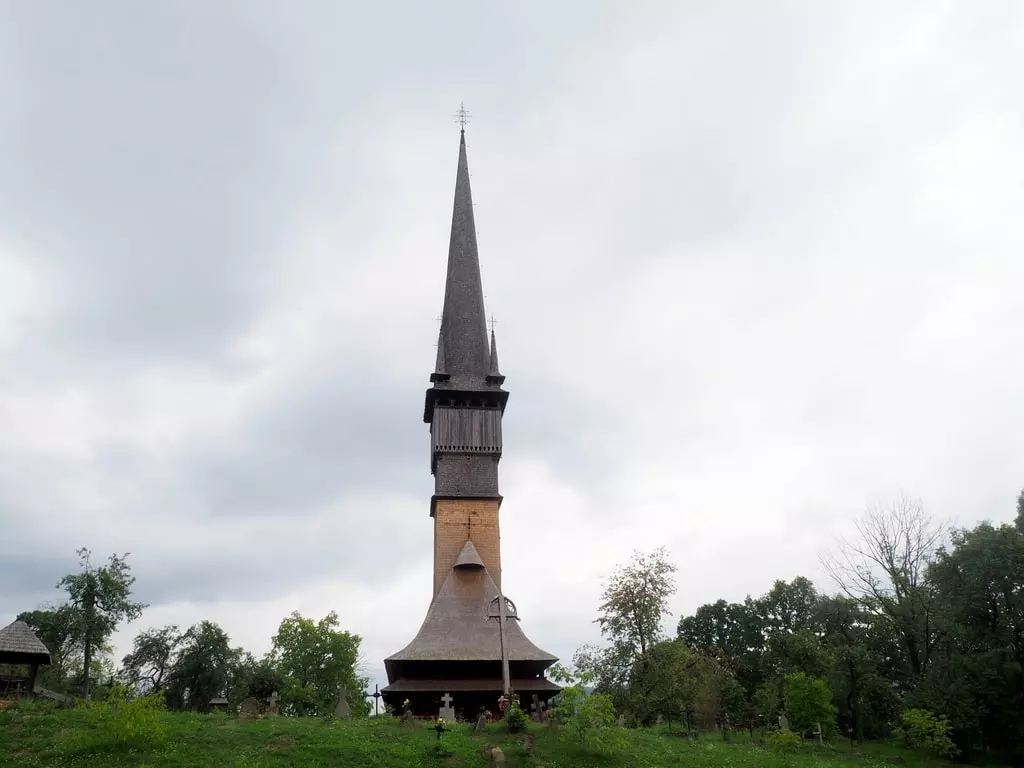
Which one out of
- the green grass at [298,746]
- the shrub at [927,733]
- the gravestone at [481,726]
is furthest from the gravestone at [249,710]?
the shrub at [927,733]

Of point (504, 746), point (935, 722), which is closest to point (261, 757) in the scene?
point (504, 746)

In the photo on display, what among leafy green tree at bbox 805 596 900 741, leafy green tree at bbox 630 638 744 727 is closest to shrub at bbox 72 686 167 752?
leafy green tree at bbox 630 638 744 727

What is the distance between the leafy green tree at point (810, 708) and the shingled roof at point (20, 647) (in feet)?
82.6

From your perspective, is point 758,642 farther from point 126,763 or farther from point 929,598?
point 126,763

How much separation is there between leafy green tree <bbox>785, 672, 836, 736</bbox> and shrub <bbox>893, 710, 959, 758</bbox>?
2.45m

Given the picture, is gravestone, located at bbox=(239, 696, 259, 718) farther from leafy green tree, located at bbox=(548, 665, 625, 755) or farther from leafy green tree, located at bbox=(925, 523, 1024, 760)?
leafy green tree, located at bbox=(925, 523, 1024, 760)

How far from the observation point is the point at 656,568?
33.2 metres

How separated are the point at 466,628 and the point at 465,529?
18.7 feet

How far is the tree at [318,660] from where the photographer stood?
43.6m

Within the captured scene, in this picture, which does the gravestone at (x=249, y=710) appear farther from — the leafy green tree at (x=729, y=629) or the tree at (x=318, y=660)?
the leafy green tree at (x=729, y=629)

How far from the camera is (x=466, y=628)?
101 feet

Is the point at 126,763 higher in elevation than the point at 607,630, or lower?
lower

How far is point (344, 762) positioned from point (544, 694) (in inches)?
479

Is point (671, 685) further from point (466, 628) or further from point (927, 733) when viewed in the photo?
point (927, 733)
